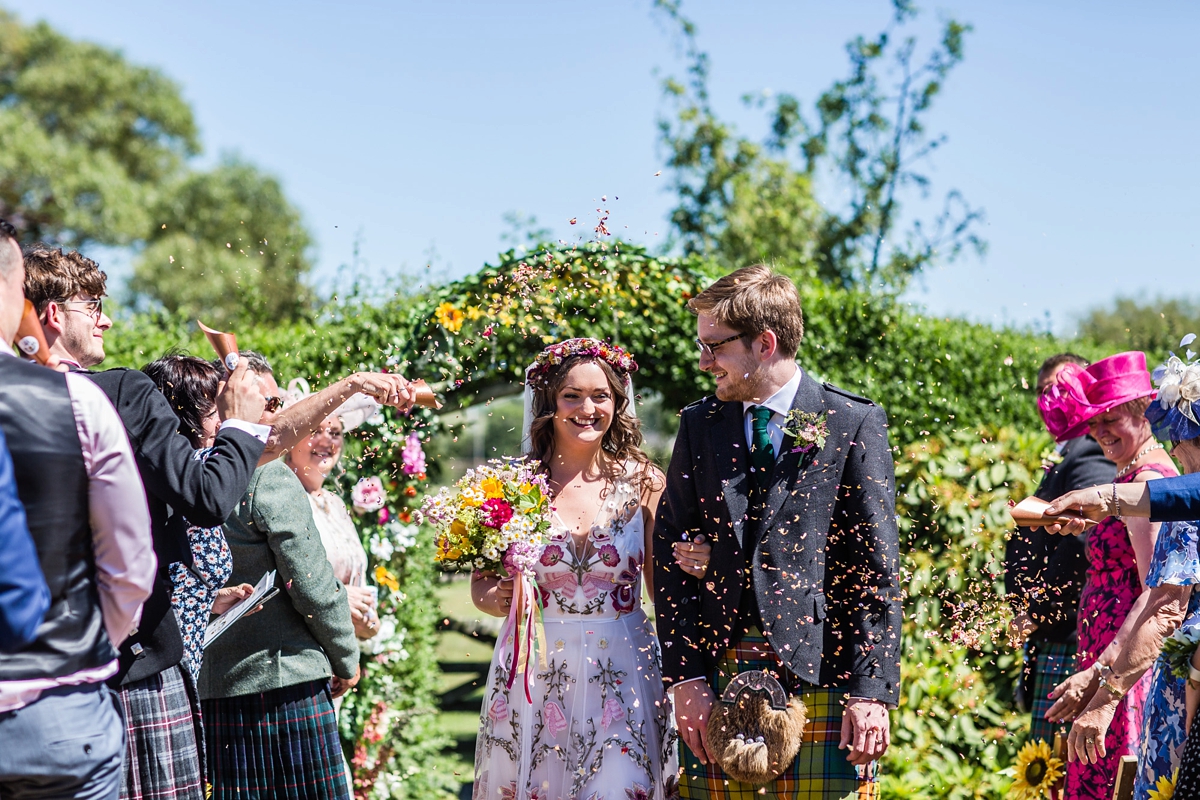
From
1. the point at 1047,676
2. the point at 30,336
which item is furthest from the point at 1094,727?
the point at 30,336

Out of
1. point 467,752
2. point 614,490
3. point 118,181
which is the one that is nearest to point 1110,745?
point 614,490

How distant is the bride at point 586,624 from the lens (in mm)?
3496

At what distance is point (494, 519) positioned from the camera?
3412 mm

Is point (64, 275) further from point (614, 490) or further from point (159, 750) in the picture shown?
point (614, 490)

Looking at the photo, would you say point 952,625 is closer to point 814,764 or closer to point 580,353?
point 814,764

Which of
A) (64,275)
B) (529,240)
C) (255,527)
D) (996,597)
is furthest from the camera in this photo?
(529,240)

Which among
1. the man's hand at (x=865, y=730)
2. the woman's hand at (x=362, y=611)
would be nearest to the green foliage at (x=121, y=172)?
the woman's hand at (x=362, y=611)

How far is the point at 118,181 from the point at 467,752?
2097cm

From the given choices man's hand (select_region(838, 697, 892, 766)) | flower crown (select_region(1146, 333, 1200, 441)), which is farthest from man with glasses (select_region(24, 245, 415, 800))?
flower crown (select_region(1146, 333, 1200, 441))

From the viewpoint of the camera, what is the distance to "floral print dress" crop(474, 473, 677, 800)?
11.4 ft

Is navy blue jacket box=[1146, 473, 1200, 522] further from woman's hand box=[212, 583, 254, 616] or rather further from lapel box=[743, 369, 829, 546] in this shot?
woman's hand box=[212, 583, 254, 616]

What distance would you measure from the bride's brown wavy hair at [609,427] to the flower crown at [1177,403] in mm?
1783

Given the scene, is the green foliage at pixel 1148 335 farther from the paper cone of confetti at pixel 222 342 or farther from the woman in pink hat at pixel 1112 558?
the paper cone of confetti at pixel 222 342

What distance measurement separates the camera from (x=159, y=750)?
286cm
